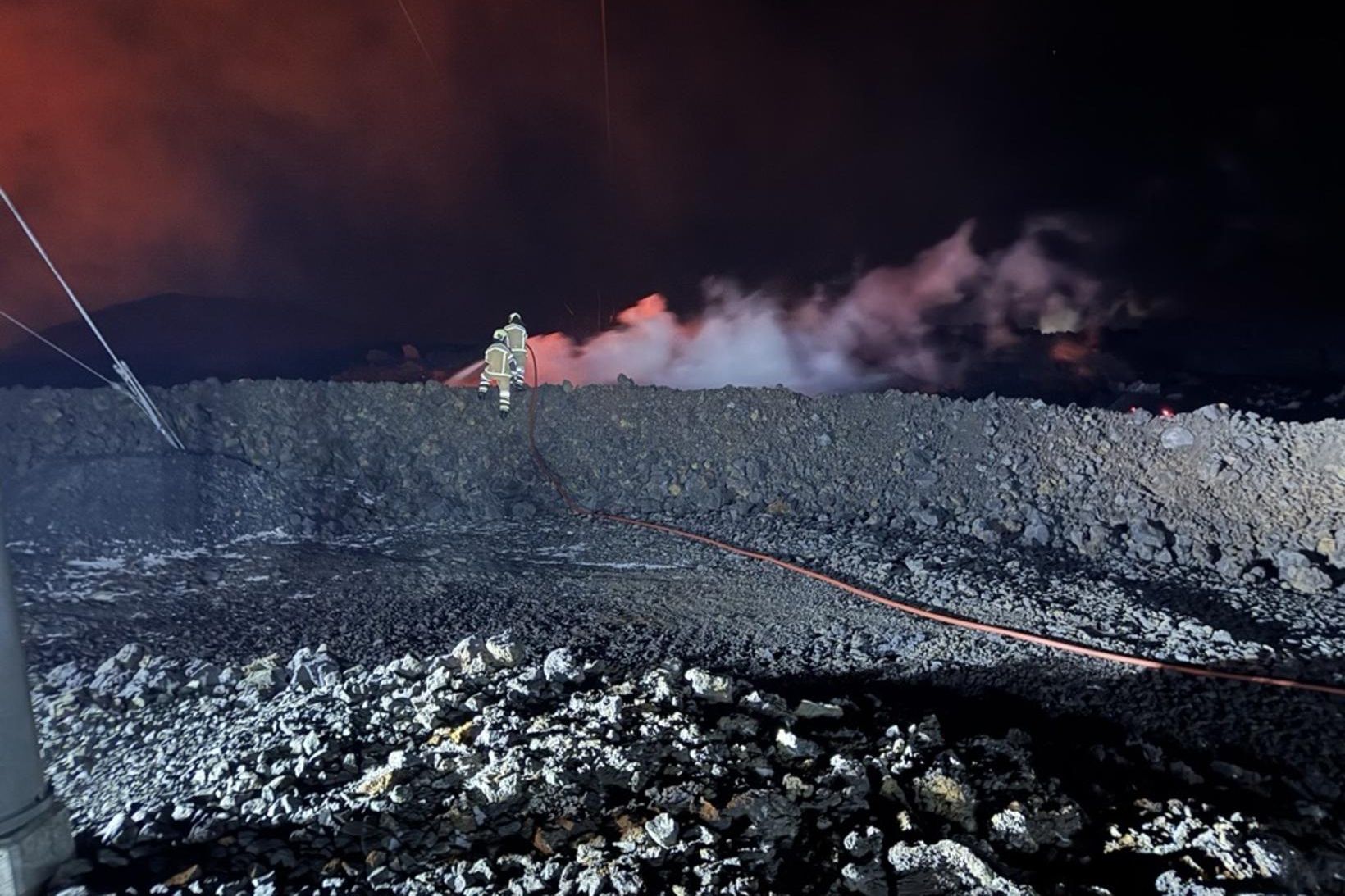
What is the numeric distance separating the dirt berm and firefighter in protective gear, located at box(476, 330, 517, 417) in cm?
67

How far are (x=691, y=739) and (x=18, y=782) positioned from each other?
2088mm

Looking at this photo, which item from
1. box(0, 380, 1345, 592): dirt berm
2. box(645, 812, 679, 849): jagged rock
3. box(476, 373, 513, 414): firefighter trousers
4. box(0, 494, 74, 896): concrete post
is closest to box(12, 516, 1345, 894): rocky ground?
box(645, 812, 679, 849): jagged rock

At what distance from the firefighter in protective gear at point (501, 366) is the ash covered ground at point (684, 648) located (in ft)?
2.66

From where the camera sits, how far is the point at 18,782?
1.96m

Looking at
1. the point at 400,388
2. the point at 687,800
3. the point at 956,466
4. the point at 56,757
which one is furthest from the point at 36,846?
the point at 400,388

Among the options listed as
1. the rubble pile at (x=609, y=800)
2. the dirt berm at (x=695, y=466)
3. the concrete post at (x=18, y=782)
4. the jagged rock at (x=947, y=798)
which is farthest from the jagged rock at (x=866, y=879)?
the dirt berm at (x=695, y=466)

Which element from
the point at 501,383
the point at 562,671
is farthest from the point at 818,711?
the point at 501,383

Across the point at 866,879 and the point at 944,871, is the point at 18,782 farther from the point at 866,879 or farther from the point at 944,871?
the point at 944,871

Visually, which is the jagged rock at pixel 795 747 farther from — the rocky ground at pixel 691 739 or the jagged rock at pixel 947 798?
the jagged rock at pixel 947 798

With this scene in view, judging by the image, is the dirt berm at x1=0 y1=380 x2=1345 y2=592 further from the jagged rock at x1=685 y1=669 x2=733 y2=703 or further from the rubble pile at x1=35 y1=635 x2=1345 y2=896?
the jagged rock at x1=685 y1=669 x2=733 y2=703

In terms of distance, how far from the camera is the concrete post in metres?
1.91

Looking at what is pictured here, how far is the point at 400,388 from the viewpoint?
1027 centimetres

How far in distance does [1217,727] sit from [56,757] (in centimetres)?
525

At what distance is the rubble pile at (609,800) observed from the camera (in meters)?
2.29
